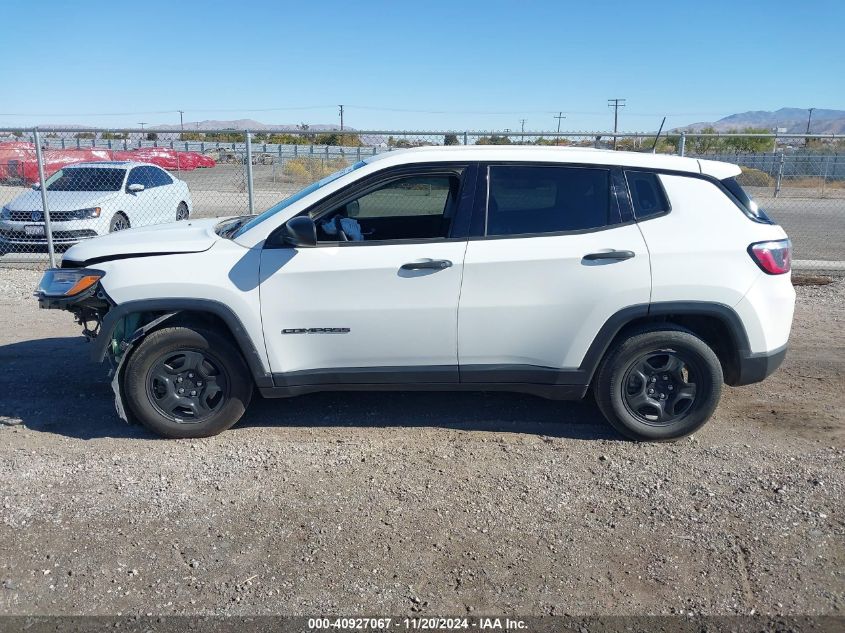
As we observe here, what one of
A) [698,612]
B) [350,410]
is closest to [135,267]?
[350,410]

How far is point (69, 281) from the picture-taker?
474 cm

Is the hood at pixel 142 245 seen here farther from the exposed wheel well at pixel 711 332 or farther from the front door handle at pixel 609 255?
the exposed wheel well at pixel 711 332

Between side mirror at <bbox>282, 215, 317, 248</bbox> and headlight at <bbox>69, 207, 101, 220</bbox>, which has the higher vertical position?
side mirror at <bbox>282, 215, 317, 248</bbox>

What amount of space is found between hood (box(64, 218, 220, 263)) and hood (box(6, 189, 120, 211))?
285 inches

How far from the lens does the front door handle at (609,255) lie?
454cm

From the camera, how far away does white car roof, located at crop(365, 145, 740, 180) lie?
473cm

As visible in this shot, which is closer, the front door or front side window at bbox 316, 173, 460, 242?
the front door

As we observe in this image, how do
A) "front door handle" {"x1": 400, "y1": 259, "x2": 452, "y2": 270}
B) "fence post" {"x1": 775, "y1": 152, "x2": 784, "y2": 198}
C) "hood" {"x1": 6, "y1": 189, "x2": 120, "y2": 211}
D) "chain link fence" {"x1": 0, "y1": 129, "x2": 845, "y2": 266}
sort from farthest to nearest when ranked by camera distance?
"fence post" {"x1": 775, "y1": 152, "x2": 784, "y2": 198} → "hood" {"x1": 6, "y1": 189, "x2": 120, "y2": 211} → "chain link fence" {"x1": 0, "y1": 129, "x2": 845, "y2": 266} → "front door handle" {"x1": 400, "y1": 259, "x2": 452, "y2": 270}

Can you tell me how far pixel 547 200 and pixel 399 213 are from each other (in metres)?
1.29

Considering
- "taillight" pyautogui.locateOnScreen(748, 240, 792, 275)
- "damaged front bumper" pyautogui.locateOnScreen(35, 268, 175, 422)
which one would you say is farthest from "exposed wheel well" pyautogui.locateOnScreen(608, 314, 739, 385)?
"damaged front bumper" pyautogui.locateOnScreen(35, 268, 175, 422)

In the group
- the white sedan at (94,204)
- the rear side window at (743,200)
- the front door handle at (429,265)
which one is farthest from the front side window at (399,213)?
the white sedan at (94,204)

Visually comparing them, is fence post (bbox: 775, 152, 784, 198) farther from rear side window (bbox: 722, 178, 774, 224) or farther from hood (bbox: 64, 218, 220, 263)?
hood (bbox: 64, 218, 220, 263)

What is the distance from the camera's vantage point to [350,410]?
17.7 ft

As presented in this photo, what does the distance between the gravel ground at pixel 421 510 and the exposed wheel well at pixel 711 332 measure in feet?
1.72
